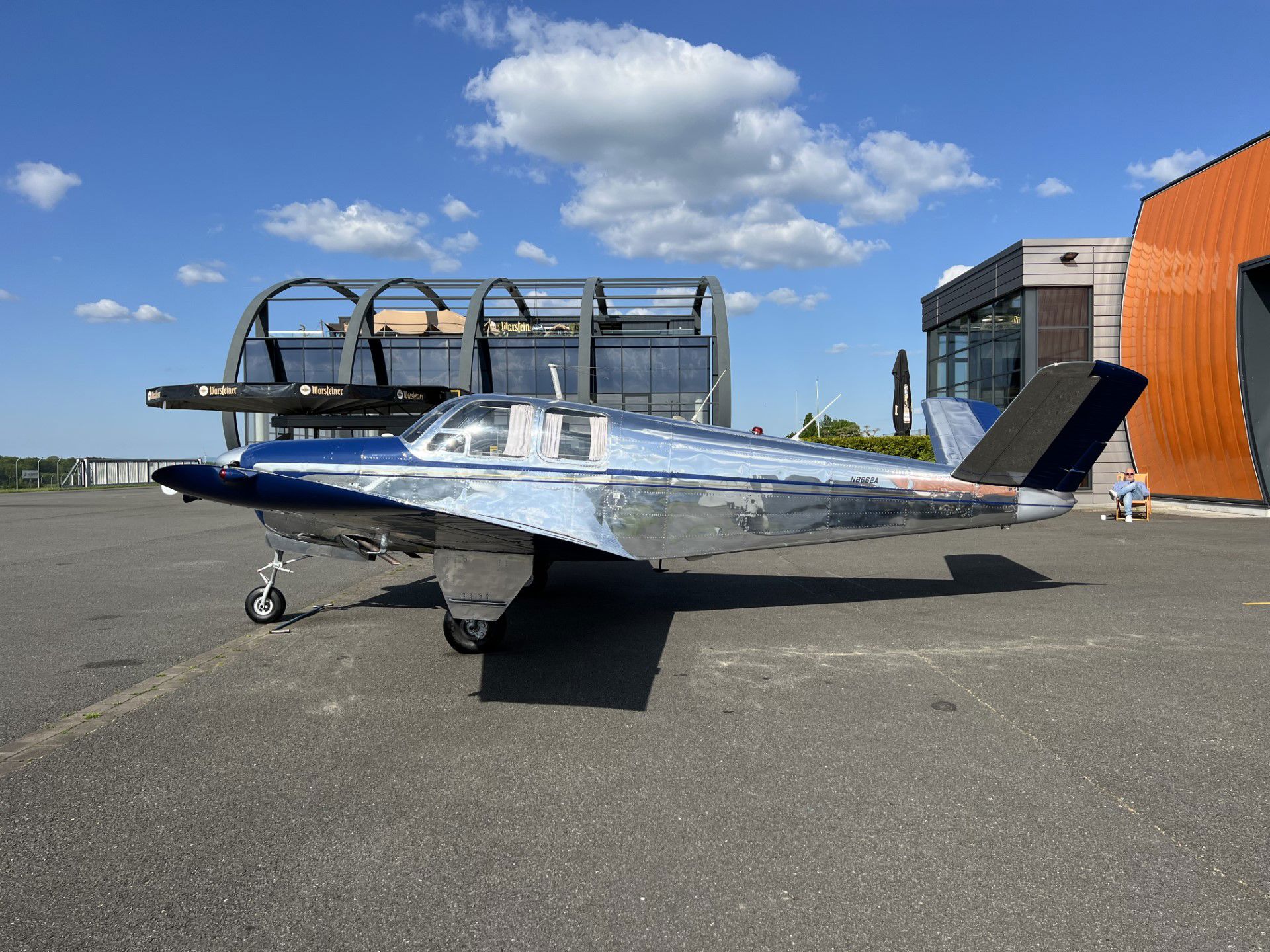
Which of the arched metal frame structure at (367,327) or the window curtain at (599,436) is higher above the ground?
the arched metal frame structure at (367,327)

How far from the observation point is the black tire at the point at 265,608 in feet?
22.9


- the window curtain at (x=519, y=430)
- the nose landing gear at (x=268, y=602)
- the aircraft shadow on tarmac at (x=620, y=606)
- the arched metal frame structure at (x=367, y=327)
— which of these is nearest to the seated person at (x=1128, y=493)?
the aircraft shadow on tarmac at (x=620, y=606)

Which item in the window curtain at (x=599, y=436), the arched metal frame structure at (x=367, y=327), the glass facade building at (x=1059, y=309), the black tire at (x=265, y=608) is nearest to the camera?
the window curtain at (x=599, y=436)

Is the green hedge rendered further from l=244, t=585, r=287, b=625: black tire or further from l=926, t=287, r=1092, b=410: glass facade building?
l=244, t=585, r=287, b=625: black tire

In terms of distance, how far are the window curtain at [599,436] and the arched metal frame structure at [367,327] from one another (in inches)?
850

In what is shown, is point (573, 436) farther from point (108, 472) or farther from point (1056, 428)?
A: point (108, 472)

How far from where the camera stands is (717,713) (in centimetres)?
450

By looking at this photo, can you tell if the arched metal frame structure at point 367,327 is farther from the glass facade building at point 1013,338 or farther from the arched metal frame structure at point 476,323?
the glass facade building at point 1013,338

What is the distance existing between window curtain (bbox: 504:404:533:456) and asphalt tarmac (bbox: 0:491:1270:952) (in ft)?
5.87

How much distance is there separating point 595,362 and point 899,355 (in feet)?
44.5

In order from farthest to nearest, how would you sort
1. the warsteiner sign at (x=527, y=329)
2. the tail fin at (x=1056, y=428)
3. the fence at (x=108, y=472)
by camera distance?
the fence at (x=108, y=472) → the warsteiner sign at (x=527, y=329) → the tail fin at (x=1056, y=428)

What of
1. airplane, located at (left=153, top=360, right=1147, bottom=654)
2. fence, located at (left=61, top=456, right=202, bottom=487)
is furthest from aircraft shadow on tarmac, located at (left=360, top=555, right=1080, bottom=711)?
fence, located at (left=61, top=456, right=202, bottom=487)

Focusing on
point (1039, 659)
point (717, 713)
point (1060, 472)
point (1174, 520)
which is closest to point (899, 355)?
point (1174, 520)

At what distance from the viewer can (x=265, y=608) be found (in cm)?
700
